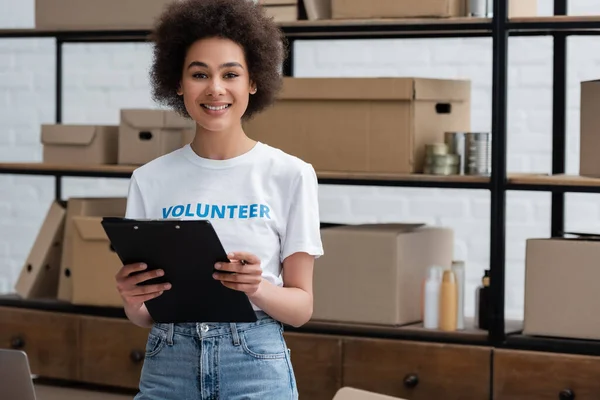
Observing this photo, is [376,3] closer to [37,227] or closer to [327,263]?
[327,263]

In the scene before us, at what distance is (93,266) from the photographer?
372 cm

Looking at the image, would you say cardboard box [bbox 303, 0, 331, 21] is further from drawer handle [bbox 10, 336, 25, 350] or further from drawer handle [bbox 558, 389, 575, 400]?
drawer handle [bbox 10, 336, 25, 350]

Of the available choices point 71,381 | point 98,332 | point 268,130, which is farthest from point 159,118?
Answer: point 71,381

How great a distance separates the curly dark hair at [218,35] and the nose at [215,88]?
0.30 feet

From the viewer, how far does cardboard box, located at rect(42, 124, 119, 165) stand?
3.80 meters

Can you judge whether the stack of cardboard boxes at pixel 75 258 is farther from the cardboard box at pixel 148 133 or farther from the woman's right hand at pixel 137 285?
the woman's right hand at pixel 137 285

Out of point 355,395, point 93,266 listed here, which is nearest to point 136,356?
point 93,266

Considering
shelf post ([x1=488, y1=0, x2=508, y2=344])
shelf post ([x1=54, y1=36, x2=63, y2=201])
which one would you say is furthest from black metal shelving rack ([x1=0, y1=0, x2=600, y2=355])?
shelf post ([x1=54, y1=36, x2=63, y2=201])

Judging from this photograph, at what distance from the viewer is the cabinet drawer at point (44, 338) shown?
12.4 ft

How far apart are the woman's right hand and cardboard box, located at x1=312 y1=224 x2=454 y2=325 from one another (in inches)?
60.6

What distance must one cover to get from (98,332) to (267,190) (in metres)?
1.93

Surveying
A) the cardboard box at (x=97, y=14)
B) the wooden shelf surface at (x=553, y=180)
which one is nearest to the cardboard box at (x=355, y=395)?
the wooden shelf surface at (x=553, y=180)

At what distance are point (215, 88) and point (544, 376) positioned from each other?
5.32 feet

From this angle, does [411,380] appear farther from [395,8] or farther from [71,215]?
[71,215]
